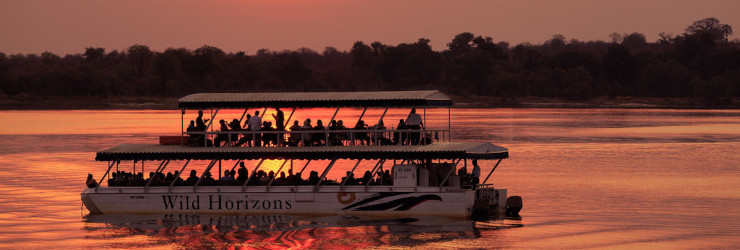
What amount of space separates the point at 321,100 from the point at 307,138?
55.7 inches

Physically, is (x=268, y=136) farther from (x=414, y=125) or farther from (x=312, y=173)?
(x=414, y=125)

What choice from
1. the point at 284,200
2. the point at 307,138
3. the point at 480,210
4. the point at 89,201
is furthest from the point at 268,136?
the point at 480,210

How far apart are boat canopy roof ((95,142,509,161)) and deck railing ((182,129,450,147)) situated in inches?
20.0

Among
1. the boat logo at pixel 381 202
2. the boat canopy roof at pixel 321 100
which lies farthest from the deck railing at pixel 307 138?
the boat logo at pixel 381 202

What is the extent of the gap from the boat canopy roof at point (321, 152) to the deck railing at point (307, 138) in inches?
20.0

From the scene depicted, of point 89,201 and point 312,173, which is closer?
point 312,173

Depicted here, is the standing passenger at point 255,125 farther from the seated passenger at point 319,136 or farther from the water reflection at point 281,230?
the water reflection at point 281,230

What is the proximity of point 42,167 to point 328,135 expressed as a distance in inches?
1324

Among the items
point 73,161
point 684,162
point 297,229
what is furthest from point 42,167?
point 684,162

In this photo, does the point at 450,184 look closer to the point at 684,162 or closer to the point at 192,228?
the point at 192,228

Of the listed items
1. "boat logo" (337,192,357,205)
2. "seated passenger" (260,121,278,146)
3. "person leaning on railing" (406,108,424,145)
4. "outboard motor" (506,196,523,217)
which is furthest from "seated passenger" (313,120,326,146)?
"outboard motor" (506,196,523,217)

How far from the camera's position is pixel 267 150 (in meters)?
37.2

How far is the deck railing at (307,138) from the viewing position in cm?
3738

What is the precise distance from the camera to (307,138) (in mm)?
37781
